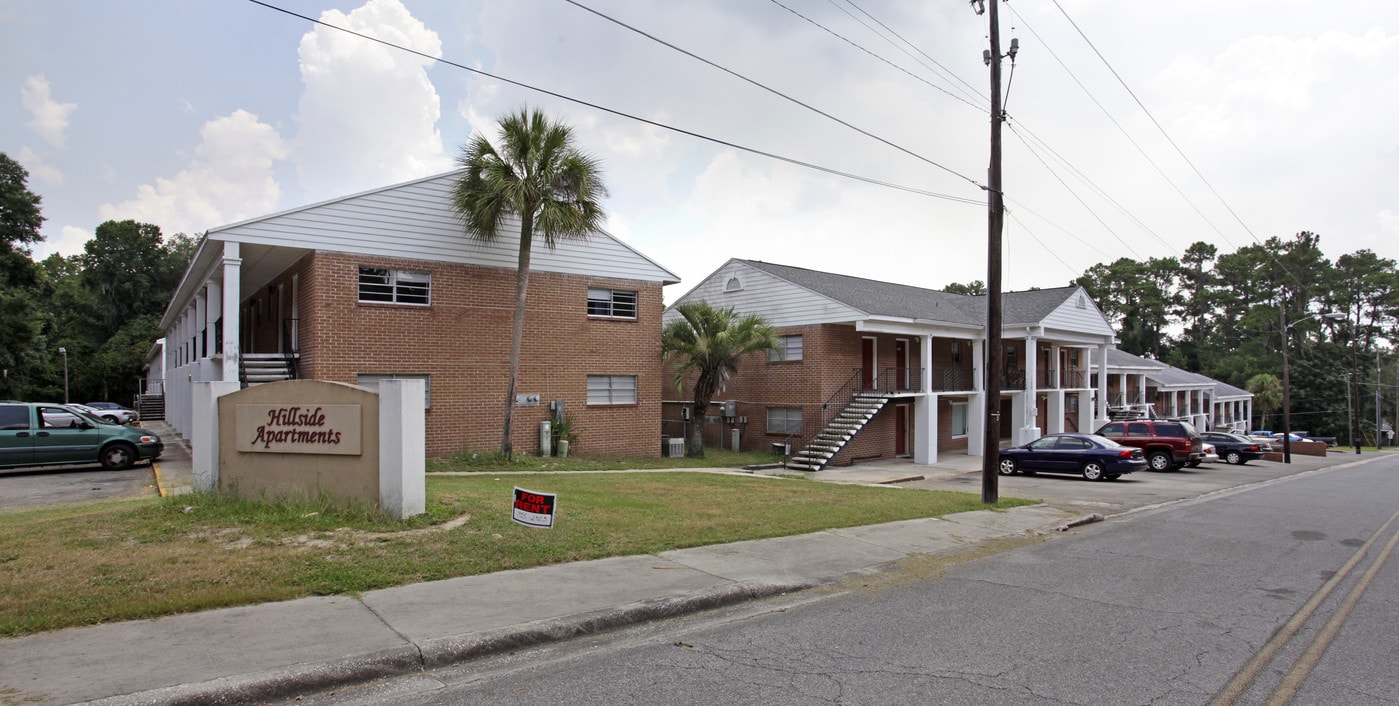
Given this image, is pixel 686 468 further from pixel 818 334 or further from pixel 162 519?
pixel 162 519

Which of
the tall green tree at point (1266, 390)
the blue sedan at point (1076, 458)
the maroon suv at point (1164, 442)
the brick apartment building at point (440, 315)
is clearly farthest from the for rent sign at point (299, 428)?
the tall green tree at point (1266, 390)

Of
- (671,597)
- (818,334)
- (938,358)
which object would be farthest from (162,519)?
(938,358)

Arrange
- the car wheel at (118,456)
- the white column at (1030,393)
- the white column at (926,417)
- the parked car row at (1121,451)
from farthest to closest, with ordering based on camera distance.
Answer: the white column at (1030,393) < the white column at (926,417) < the parked car row at (1121,451) < the car wheel at (118,456)

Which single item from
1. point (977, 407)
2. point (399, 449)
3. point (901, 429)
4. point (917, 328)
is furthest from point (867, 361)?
point (399, 449)

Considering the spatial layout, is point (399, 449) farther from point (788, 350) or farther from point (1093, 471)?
point (1093, 471)

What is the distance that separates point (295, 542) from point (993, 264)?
41.4 feet

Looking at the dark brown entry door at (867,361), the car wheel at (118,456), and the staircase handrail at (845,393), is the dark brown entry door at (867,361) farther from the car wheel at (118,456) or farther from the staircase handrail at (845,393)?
the car wheel at (118,456)

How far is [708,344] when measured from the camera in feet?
79.5

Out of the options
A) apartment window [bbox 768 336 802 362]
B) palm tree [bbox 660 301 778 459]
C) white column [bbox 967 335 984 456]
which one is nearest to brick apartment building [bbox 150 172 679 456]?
palm tree [bbox 660 301 778 459]

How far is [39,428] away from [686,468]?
1485 centimetres

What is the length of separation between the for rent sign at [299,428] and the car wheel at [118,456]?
31.9ft

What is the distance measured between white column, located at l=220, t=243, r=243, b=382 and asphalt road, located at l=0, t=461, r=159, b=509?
2699 mm

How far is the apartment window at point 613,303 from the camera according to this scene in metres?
22.7

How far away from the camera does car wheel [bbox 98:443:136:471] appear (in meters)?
17.1
